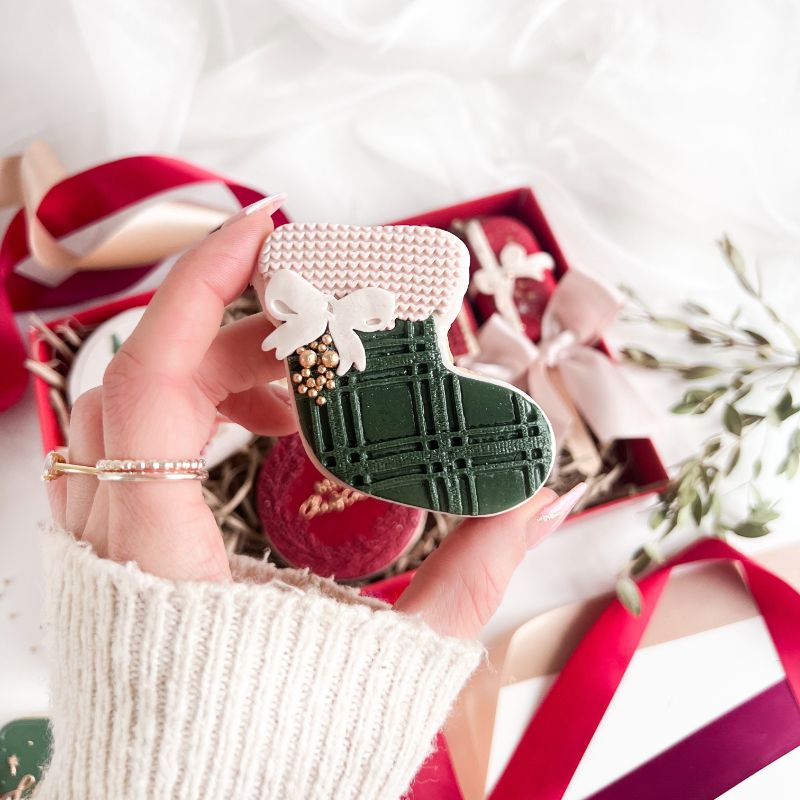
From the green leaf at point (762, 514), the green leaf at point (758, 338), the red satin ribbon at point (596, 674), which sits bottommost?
the red satin ribbon at point (596, 674)

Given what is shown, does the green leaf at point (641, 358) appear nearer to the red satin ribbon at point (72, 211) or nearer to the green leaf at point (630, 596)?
the green leaf at point (630, 596)

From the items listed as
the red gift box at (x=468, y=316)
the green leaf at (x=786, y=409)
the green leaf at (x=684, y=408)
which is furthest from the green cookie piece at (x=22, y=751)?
the green leaf at (x=786, y=409)

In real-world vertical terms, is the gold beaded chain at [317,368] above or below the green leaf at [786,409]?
above

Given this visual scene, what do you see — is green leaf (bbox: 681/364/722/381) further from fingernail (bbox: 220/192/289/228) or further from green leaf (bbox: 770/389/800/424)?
fingernail (bbox: 220/192/289/228)

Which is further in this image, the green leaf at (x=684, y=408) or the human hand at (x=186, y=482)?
the green leaf at (x=684, y=408)

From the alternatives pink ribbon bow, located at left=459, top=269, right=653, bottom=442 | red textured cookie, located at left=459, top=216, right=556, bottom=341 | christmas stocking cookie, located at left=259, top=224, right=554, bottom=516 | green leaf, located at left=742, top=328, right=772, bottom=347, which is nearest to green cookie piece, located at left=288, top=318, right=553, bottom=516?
christmas stocking cookie, located at left=259, top=224, right=554, bottom=516

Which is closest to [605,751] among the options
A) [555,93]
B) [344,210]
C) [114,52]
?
[344,210]
